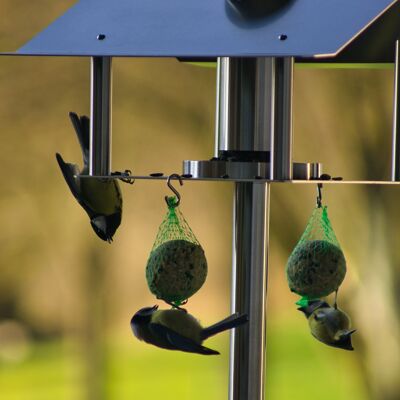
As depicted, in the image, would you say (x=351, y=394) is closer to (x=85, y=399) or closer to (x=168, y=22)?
(x=85, y=399)

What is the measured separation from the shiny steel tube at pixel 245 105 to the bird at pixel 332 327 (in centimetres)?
23

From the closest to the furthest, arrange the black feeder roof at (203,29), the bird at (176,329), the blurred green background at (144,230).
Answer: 1. the black feeder roof at (203,29)
2. the bird at (176,329)
3. the blurred green background at (144,230)

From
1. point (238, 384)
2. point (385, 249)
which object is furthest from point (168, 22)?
point (385, 249)

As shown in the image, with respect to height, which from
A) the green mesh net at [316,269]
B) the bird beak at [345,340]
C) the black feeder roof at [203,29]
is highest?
the black feeder roof at [203,29]

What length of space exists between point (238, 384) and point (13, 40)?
4.70 ft

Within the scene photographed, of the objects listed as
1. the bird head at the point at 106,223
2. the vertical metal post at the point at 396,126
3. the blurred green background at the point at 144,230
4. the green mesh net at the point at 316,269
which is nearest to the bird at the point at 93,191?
the bird head at the point at 106,223

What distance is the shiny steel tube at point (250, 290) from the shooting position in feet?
3.45

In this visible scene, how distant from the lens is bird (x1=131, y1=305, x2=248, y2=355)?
0.97 metres

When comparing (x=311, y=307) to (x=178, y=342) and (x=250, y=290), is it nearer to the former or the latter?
(x=250, y=290)

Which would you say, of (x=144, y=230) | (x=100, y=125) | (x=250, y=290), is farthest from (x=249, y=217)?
(x=144, y=230)

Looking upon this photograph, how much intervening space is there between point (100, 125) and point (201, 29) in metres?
0.18

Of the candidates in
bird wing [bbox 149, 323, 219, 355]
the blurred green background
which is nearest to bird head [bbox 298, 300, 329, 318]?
bird wing [bbox 149, 323, 219, 355]

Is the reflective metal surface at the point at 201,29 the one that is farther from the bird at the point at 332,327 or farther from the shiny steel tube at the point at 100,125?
the bird at the point at 332,327

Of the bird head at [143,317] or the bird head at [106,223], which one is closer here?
the bird head at [143,317]
